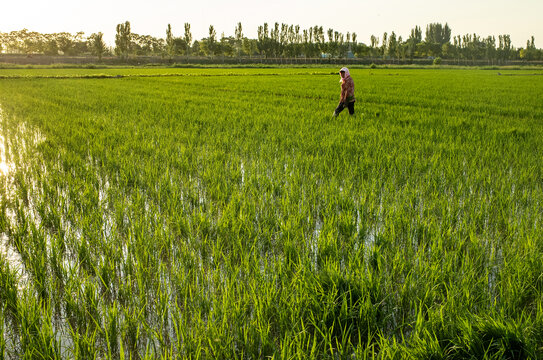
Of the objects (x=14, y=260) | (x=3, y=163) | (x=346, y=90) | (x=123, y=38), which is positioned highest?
(x=123, y=38)

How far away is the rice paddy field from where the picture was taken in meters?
1.70

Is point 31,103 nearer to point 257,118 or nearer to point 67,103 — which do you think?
point 67,103

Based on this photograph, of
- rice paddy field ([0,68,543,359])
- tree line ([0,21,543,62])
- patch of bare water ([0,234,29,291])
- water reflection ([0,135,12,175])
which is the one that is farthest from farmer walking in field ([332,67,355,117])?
tree line ([0,21,543,62])

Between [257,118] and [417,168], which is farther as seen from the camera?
[257,118]

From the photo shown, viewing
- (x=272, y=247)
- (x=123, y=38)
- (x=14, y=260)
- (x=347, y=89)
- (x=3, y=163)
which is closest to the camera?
(x=14, y=260)

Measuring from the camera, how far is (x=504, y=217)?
2.99 meters

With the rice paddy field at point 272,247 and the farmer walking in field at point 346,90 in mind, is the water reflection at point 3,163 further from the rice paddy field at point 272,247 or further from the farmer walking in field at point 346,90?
the farmer walking in field at point 346,90

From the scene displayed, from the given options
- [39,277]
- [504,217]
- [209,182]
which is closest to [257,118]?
[209,182]

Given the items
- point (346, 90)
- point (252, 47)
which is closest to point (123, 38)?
point (252, 47)

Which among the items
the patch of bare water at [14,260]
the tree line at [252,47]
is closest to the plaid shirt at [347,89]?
the patch of bare water at [14,260]

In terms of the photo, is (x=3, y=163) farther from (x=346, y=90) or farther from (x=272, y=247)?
(x=346, y=90)

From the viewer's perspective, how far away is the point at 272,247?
2705mm

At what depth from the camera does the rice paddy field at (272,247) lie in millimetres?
1696

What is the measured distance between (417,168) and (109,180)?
133 inches
